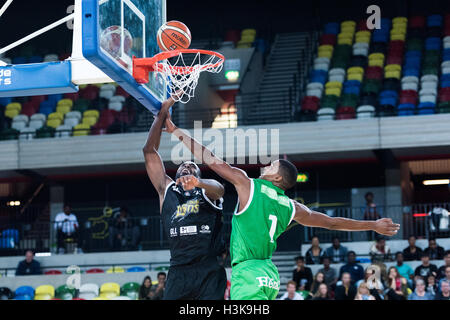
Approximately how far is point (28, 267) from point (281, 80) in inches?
345

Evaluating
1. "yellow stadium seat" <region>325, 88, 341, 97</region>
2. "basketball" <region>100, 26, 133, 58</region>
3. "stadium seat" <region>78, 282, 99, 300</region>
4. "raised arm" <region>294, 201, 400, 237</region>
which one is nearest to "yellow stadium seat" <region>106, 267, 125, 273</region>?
"stadium seat" <region>78, 282, 99, 300</region>

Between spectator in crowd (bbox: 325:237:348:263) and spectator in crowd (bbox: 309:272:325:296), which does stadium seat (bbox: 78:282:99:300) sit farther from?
spectator in crowd (bbox: 325:237:348:263)

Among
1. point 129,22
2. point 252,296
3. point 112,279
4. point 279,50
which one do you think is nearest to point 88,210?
point 112,279

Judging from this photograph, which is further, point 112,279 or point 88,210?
point 88,210

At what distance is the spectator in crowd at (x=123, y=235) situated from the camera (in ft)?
61.0

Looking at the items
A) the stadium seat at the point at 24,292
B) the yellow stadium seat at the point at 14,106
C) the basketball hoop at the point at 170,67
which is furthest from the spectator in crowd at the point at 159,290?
the yellow stadium seat at the point at 14,106

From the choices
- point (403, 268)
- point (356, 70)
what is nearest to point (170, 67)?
point (403, 268)

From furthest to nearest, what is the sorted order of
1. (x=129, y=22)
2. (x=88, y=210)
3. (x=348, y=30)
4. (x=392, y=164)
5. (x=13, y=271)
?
(x=348, y=30), (x=88, y=210), (x=392, y=164), (x=13, y=271), (x=129, y=22)

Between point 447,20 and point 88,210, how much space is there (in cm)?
1155

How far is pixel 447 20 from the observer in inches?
898

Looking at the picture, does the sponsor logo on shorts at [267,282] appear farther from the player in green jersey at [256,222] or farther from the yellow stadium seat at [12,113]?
the yellow stadium seat at [12,113]

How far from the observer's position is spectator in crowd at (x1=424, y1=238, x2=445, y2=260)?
53.0ft

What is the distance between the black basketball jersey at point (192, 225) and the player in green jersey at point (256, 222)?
28.3 inches
